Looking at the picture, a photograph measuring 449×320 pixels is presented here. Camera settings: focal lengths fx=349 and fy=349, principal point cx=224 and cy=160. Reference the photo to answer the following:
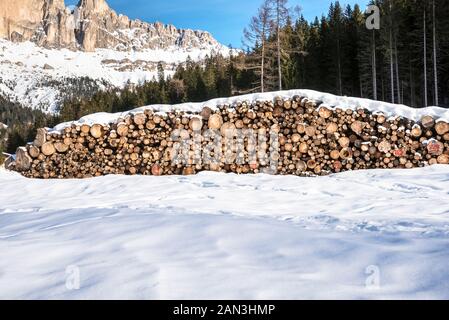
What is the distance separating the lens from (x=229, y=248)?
261 centimetres

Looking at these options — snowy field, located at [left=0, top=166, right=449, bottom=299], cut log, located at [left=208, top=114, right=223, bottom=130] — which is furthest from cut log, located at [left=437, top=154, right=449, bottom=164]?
cut log, located at [left=208, top=114, right=223, bottom=130]

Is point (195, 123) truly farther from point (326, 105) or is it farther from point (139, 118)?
point (326, 105)

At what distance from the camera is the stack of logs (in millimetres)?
8023

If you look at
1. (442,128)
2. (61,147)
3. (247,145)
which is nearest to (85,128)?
(61,147)

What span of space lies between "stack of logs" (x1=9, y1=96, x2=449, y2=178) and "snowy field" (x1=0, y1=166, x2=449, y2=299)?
3.02 meters

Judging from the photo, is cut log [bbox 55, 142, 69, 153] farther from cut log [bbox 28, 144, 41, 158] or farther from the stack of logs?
cut log [bbox 28, 144, 41, 158]

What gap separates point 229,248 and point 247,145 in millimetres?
6016

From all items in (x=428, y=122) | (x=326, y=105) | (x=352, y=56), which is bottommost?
(x=428, y=122)

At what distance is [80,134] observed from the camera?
28.7 ft

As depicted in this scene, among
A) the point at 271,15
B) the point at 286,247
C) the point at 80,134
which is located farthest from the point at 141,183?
the point at 271,15

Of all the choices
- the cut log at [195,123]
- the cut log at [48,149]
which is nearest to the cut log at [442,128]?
the cut log at [195,123]
